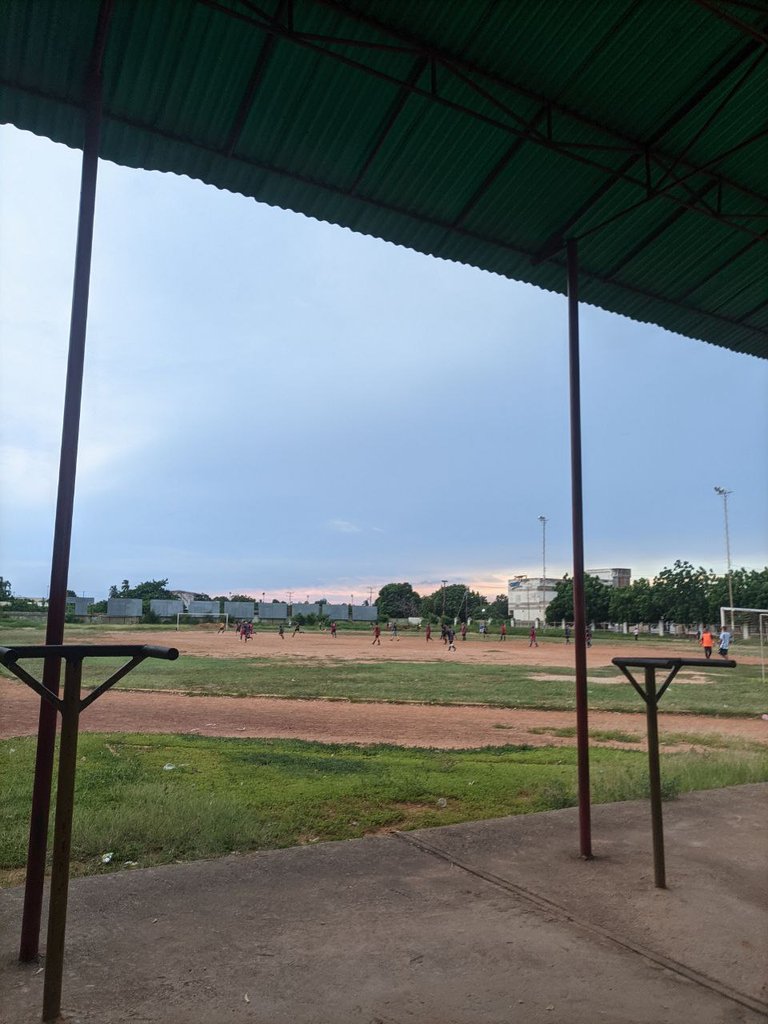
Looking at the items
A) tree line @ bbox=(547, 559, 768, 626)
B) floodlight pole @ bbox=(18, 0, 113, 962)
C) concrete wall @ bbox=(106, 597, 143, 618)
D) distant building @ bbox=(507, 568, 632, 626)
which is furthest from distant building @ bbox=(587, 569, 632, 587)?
floodlight pole @ bbox=(18, 0, 113, 962)

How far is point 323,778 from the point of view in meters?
7.73

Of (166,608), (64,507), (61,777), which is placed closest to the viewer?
(61,777)

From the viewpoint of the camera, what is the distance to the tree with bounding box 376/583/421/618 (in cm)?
14150

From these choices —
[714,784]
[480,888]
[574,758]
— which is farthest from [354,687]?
[480,888]

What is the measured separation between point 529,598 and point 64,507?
122 metres

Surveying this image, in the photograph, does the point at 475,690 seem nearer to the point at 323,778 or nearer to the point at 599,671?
the point at 599,671

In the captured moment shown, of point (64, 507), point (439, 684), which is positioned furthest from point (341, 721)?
point (64, 507)

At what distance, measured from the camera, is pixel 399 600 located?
146000mm

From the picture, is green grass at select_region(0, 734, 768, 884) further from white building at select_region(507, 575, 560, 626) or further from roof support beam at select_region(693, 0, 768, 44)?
white building at select_region(507, 575, 560, 626)

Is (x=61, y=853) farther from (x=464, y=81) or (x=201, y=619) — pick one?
(x=201, y=619)

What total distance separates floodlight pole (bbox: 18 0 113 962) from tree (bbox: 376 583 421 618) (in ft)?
448

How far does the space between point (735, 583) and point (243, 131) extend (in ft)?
283

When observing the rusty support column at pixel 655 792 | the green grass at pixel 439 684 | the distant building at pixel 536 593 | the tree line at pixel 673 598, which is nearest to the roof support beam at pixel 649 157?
the rusty support column at pixel 655 792

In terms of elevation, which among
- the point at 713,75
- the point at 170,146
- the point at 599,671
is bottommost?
Answer: the point at 599,671
